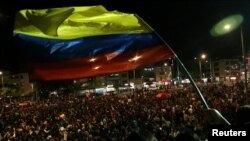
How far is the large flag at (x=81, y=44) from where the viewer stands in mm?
5680

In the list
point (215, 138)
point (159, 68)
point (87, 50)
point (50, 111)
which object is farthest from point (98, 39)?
point (159, 68)

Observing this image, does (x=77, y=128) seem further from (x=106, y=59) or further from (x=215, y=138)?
(x=215, y=138)

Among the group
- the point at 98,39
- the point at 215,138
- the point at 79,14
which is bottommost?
the point at 215,138

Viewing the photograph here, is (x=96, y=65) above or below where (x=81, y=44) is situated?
below

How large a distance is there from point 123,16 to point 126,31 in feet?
0.71

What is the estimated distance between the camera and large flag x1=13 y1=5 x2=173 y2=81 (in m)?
5.68

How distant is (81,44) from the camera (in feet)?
18.8

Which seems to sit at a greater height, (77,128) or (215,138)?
(215,138)

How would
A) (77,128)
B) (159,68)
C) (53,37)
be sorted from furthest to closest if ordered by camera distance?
1. (159,68)
2. (77,128)
3. (53,37)

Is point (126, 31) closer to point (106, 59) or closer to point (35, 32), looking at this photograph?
point (106, 59)

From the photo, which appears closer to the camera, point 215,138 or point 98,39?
point 215,138

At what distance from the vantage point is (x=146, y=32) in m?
5.77

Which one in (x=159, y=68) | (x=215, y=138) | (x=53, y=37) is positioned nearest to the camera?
(x=215, y=138)

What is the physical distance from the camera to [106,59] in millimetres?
5742
